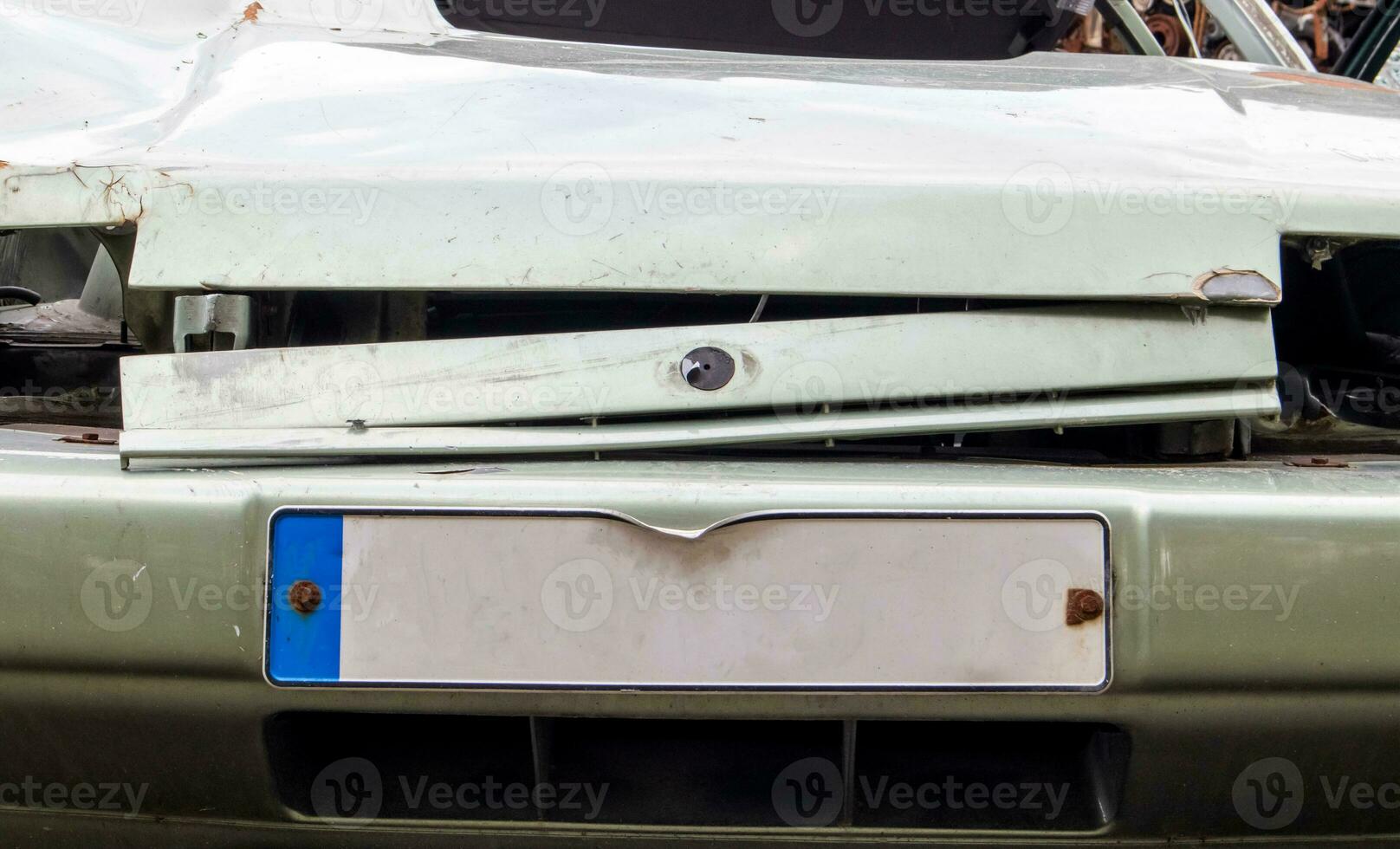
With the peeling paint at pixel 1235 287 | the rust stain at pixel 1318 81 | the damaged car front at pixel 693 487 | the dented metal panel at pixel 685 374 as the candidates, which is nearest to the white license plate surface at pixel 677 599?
the damaged car front at pixel 693 487

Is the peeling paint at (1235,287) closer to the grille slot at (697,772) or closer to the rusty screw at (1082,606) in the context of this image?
the rusty screw at (1082,606)

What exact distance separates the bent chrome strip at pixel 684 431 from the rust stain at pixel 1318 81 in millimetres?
749

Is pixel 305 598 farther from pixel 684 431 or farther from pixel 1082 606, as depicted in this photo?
pixel 1082 606

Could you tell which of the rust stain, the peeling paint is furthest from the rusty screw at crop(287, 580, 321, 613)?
the rust stain

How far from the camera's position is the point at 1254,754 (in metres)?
1.06

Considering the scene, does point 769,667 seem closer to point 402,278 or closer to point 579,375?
point 579,375

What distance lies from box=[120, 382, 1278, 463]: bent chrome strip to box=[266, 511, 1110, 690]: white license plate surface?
9 centimetres

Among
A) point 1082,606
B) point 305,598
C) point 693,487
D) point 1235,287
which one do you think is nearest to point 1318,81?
point 1235,287

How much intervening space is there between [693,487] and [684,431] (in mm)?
88

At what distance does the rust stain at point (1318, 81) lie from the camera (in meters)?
1.65

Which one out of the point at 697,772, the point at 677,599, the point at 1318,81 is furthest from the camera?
the point at 1318,81

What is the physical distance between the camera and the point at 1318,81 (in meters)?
1.69

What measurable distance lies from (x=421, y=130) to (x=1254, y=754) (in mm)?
973

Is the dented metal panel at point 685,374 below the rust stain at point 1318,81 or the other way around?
below
